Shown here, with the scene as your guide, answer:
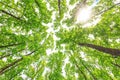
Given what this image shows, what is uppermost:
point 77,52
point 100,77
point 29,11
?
point 29,11

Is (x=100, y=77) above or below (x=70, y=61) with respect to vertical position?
below

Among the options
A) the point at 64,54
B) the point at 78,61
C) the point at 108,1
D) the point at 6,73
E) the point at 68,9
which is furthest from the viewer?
the point at 64,54

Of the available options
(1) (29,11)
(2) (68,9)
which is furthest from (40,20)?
(2) (68,9)

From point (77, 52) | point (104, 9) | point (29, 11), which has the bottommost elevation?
point (77, 52)

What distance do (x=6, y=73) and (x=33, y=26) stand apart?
3.64 metres

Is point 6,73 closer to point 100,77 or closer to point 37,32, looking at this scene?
point 37,32

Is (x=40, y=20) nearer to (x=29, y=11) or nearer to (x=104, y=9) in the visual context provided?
(x=29, y=11)

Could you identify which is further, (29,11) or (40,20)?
(40,20)

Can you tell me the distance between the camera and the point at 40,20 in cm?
888

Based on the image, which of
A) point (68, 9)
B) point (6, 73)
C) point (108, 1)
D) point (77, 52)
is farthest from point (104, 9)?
point (6, 73)

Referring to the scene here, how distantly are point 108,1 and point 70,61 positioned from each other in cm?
561

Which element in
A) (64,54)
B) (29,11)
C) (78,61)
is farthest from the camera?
(64,54)

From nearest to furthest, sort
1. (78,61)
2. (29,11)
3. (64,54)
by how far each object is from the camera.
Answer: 1. (29,11)
2. (78,61)
3. (64,54)

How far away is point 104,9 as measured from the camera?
8914 millimetres
